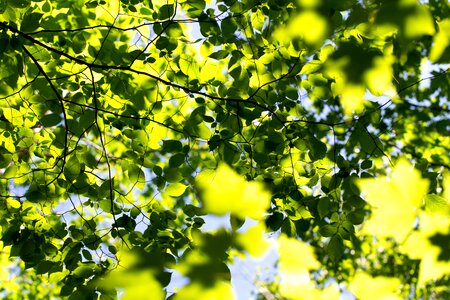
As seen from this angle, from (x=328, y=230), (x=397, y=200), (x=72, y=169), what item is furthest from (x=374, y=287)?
(x=72, y=169)

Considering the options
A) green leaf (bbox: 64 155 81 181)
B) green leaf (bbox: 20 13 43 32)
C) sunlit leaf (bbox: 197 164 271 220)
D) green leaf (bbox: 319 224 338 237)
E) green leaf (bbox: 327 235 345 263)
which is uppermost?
green leaf (bbox: 20 13 43 32)

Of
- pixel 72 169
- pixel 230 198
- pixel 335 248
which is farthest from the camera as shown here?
pixel 72 169

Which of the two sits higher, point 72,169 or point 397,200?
point 72,169

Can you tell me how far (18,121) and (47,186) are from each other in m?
0.43

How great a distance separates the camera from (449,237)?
3.16ft

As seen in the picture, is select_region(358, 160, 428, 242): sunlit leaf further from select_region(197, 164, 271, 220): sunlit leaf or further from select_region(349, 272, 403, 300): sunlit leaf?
select_region(197, 164, 271, 220): sunlit leaf

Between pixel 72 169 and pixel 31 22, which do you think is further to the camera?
pixel 72 169

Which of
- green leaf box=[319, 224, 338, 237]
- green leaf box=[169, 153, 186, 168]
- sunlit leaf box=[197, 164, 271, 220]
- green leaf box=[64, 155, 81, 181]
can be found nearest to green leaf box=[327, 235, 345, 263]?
green leaf box=[319, 224, 338, 237]

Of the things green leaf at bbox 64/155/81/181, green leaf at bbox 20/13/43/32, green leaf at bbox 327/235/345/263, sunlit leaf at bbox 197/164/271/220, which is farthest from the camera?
green leaf at bbox 64/155/81/181

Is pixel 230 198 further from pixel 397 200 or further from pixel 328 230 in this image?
pixel 328 230

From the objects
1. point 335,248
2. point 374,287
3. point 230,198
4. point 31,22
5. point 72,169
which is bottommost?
point 374,287

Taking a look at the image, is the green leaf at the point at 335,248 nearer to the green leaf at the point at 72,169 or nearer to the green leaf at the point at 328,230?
the green leaf at the point at 328,230

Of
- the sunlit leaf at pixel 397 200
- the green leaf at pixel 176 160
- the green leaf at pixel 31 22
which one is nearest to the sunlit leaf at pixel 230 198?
the sunlit leaf at pixel 397 200

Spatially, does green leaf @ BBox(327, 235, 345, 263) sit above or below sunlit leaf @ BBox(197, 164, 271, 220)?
above
